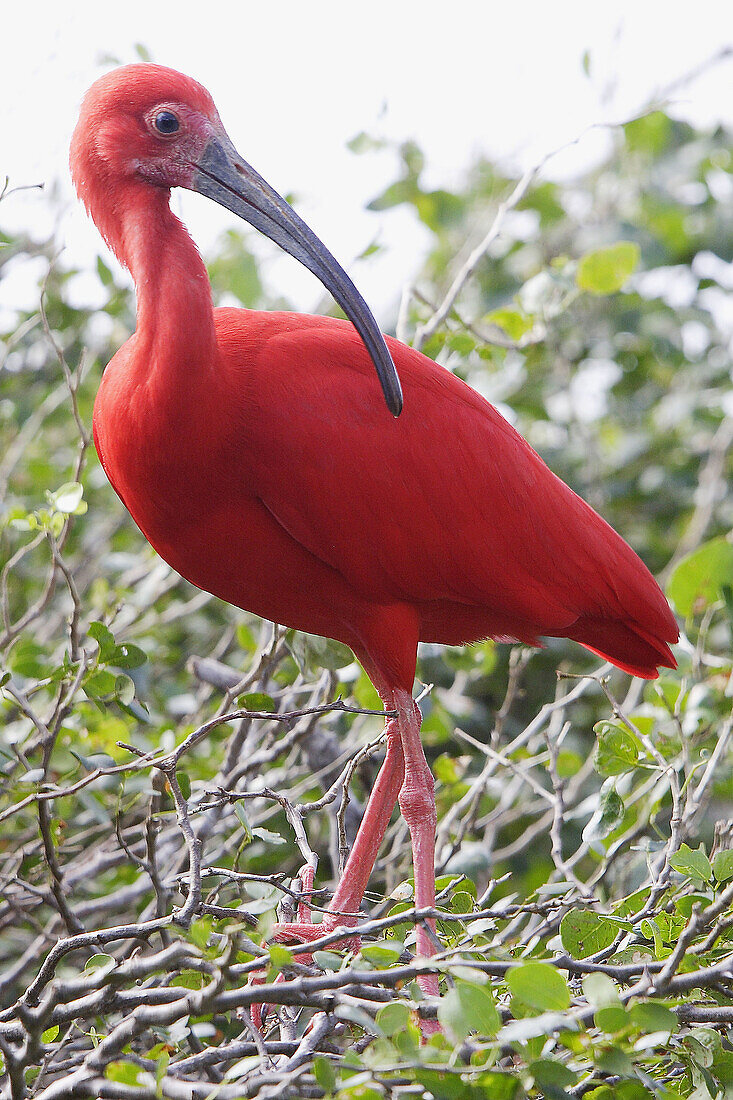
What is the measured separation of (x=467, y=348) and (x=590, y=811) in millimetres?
1409

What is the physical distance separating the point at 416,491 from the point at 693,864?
105cm

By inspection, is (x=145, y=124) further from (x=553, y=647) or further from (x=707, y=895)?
(x=553, y=647)

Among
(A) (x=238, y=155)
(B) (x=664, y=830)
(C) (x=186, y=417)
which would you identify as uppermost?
(A) (x=238, y=155)

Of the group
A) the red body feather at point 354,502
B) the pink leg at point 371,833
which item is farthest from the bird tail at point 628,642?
the pink leg at point 371,833

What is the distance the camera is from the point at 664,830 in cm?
425

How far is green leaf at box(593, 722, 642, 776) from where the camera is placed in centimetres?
262

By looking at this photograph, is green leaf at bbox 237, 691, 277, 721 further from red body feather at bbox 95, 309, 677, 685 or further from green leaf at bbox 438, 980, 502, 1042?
green leaf at bbox 438, 980, 502, 1042

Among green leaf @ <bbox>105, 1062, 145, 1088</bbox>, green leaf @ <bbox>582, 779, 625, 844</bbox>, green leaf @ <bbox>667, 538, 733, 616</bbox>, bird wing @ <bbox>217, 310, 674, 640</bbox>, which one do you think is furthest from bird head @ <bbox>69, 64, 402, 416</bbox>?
green leaf @ <bbox>105, 1062, 145, 1088</bbox>

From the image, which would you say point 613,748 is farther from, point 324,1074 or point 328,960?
point 324,1074

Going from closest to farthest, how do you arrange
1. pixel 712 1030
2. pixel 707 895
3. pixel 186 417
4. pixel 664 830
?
pixel 712 1030 < pixel 707 895 < pixel 186 417 < pixel 664 830

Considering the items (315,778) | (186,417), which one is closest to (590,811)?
(315,778)

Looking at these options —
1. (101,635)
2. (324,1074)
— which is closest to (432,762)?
(101,635)

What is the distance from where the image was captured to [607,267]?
359 centimetres

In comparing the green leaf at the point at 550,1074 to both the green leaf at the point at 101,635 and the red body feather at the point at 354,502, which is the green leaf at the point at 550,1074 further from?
the green leaf at the point at 101,635
